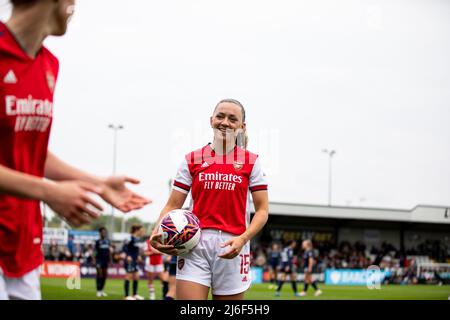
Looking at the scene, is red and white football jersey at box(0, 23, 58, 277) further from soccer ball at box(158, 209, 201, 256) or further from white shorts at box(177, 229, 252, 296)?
white shorts at box(177, 229, 252, 296)

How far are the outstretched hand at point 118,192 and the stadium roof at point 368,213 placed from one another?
53.6 meters

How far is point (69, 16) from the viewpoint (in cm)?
282

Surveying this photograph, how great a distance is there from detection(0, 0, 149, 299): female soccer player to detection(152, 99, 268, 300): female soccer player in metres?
2.62

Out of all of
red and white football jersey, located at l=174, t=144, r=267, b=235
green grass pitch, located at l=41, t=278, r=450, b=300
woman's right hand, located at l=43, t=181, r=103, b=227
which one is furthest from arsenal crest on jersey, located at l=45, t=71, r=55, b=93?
green grass pitch, located at l=41, t=278, r=450, b=300

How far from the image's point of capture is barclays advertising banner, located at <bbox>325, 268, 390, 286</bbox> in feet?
141

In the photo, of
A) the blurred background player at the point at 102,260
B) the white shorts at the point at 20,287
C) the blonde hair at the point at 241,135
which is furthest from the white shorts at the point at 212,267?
the blurred background player at the point at 102,260

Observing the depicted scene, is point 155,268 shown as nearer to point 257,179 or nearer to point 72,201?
point 257,179

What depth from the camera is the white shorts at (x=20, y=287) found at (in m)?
2.80

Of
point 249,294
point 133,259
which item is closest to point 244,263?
point 133,259

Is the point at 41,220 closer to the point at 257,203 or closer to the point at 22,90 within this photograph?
the point at 22,90

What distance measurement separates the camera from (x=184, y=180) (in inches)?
229

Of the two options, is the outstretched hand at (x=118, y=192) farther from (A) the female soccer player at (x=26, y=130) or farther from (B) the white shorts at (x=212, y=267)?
(B) the white shorts at (x=212, y=267)
